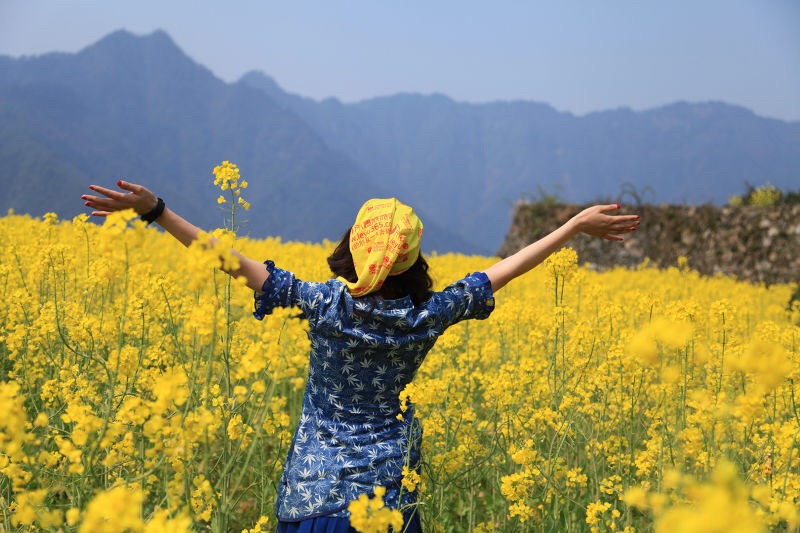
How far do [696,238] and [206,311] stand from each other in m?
14.7

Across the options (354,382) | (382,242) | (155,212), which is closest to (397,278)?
(382,242)

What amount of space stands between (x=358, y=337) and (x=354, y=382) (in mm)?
180

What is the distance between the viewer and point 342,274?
213 cm

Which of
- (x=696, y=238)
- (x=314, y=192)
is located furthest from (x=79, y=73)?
(x=696, y=238)

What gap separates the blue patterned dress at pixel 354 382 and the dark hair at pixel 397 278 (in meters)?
0.05

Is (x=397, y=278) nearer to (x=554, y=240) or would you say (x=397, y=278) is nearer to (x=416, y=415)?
(x=416, y=415)

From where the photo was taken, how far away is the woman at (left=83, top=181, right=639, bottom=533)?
197cm

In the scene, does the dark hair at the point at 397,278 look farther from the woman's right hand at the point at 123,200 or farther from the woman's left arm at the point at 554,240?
the woman's right hand at the point at 123,200

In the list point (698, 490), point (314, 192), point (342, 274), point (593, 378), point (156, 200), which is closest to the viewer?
point (698, 490)

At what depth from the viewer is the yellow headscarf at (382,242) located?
6.32 feet

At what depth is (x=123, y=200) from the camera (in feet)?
6.48

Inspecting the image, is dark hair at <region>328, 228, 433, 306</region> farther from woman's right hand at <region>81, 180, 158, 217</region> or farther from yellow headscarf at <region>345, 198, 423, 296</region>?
woman's right hand at <region>81, 180, 158, 217</region>

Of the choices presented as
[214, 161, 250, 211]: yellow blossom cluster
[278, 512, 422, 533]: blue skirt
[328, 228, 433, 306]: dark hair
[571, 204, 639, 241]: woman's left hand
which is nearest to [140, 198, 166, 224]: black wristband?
[214, 161, 250, 211]: yellow blossom cluster

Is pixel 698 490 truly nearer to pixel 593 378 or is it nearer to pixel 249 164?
pixel 593 378
